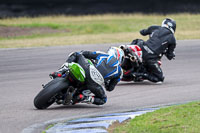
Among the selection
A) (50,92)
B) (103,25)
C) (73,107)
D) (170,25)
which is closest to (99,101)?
(73,107)

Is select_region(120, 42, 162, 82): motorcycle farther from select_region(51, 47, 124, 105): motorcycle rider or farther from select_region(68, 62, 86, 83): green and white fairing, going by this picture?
select_region(68, 62, 86, 83): green and white fairing

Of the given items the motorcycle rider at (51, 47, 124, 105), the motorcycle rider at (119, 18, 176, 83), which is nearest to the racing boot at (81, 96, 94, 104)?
the motorcycle rider at (51, 47, 124, 105)

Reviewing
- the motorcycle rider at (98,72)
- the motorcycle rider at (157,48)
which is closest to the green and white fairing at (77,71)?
the motorcycle rider at (98,72)

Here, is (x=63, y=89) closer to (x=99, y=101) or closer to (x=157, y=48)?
(x=99, y=101)

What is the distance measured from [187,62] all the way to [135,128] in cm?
1011

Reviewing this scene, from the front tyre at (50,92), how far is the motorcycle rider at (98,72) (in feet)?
1.00

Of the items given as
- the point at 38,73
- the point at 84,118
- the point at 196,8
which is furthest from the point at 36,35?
the point at 84,118

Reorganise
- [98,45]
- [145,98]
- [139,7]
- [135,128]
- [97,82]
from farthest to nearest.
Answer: [139,7], [98,45], [145,98], [97,82], [135,128]

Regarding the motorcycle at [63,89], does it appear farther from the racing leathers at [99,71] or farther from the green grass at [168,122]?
the green grass at [168,122]

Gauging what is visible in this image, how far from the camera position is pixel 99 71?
9055 mm

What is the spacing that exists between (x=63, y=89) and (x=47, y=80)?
14.9 feet

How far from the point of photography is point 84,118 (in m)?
7.89

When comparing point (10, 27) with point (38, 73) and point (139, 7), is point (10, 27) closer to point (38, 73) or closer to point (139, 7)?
point (139, 7)

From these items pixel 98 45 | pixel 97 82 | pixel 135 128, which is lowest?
pixel 135 128
